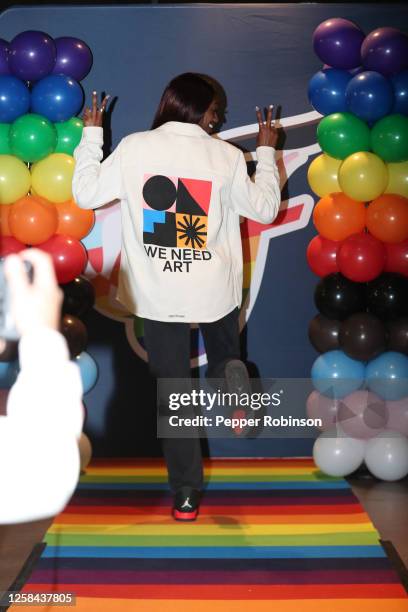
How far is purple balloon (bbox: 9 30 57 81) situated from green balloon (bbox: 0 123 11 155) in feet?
0.83

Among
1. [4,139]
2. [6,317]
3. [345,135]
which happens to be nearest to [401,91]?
[345,135]

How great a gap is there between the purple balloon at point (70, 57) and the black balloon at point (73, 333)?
1236 mm

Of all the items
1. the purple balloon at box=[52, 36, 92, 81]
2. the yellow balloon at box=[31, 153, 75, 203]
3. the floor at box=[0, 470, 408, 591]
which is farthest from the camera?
the purple balloon at box=[52, 36, 92, 81]

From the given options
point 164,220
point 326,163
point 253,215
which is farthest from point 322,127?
point 164,220

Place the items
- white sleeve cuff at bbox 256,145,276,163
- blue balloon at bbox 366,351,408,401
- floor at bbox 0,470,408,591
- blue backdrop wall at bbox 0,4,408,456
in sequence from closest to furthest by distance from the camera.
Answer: floor at bbox 0,470,408,591 < white sleeve cuff at bbox 256,145,276,163 < blue balloon at bbox 366,351,408,401 < blue backdrop wall at bbox 0,4,408,456

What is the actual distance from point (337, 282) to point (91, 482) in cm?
154

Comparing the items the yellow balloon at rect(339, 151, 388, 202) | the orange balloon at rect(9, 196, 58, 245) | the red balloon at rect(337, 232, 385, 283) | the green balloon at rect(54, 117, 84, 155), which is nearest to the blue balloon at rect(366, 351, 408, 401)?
the red balloon at rect(337, 232, 385, 283)

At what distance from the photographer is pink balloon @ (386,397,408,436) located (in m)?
3.74

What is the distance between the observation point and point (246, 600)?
2.52 metres

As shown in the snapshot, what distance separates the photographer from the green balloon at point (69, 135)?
3.84 meters

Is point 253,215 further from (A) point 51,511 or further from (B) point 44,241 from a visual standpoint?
(A) point 51,511

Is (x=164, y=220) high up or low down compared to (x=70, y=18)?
Result: down

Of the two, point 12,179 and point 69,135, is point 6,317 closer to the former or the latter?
point 12,179

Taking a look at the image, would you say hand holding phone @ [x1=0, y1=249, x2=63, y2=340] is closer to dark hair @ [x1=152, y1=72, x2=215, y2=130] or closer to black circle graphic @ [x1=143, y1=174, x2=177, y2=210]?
black circle graphic @ [x1=143, y1=174, x2=177, y2=210]
